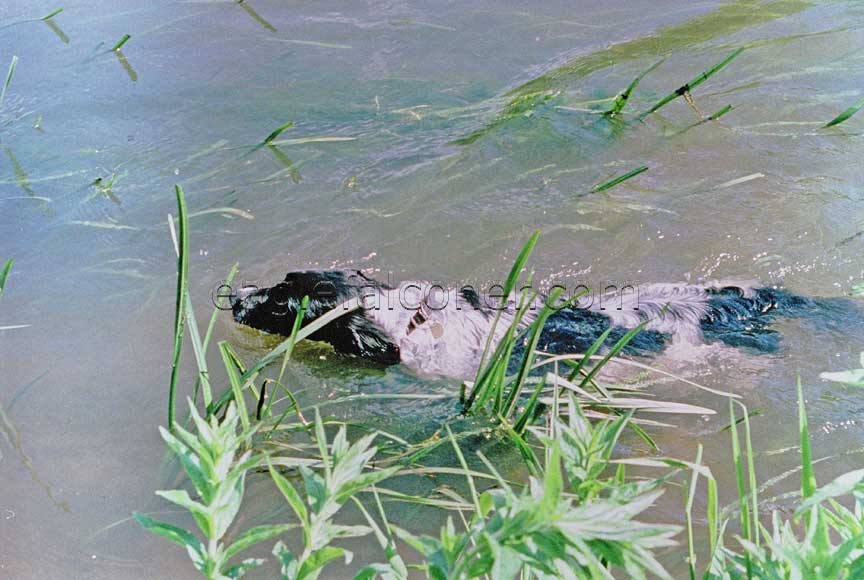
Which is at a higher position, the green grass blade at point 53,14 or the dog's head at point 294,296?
the green grass blade at point 53,14

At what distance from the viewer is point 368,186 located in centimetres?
461

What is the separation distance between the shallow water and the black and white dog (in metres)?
0.11

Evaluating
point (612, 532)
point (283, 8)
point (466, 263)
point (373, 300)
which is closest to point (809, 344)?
point (466, 263)

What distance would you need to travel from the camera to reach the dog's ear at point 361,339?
11.6 feet

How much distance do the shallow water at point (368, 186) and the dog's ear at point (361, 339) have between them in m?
0.08

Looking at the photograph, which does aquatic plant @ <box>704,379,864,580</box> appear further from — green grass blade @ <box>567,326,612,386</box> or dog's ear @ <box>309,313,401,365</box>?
dog's ear @ <box>309,313,401,365</box>

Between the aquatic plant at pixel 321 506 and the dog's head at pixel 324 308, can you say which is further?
the dog's head at pixel 324 308

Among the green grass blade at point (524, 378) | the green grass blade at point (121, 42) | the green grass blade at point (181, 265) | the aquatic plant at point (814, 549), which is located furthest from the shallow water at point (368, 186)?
the aquatic plant at point (814, 549)

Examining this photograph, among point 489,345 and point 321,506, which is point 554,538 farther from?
point 489,345

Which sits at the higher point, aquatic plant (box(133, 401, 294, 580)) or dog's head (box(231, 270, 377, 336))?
aquatic plant (box(133, 401, 294, 580))

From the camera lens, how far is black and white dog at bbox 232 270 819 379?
11.5ft

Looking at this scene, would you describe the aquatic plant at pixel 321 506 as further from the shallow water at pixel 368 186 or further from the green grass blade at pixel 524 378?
the shallow water at pixel 368 186

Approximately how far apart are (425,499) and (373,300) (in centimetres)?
128

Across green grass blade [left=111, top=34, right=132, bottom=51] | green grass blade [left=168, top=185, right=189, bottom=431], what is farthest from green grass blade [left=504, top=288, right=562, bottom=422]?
green grass blade [left=111, top=34, right=132, bottom=51]
